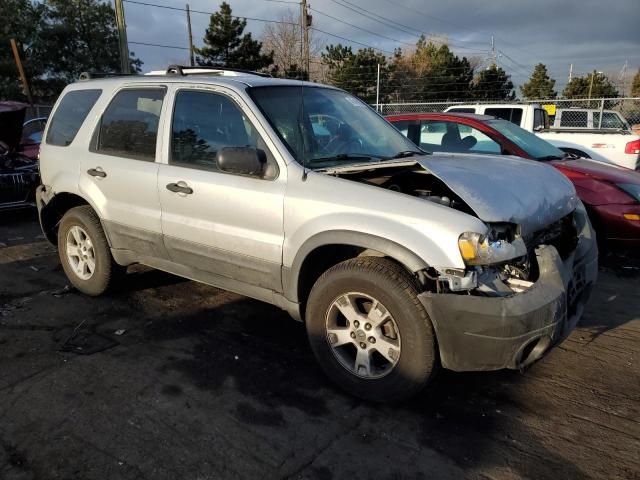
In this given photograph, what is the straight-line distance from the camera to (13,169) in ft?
25.8

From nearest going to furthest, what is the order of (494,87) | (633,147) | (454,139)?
(454,139), (633,147), (494,87)

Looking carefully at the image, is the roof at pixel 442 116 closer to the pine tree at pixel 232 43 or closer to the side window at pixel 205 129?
the side window at pixel 205 129

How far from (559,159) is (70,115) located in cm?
564

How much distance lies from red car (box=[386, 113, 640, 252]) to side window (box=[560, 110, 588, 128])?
35.2ft

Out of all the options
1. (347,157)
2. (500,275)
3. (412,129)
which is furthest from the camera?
(412,129)

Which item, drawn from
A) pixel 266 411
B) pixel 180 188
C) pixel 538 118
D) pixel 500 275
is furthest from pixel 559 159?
Result: pixel 266 411

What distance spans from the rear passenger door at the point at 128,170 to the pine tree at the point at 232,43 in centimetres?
3435

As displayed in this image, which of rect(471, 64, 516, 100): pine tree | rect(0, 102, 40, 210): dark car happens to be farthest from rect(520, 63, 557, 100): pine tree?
rect(0, 102, 40, 210): dark car

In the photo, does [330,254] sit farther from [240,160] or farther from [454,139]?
[454,139]

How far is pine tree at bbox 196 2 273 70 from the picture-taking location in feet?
121

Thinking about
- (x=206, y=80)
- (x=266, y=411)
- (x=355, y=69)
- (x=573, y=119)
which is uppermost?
(x=355, y=69)

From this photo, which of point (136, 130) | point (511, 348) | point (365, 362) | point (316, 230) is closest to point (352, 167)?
point (316, 230)

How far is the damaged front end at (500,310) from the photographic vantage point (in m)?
2.67

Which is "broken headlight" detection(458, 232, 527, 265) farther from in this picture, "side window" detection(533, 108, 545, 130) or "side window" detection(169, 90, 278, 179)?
"side window" detection(533, 108, 545, 130)
